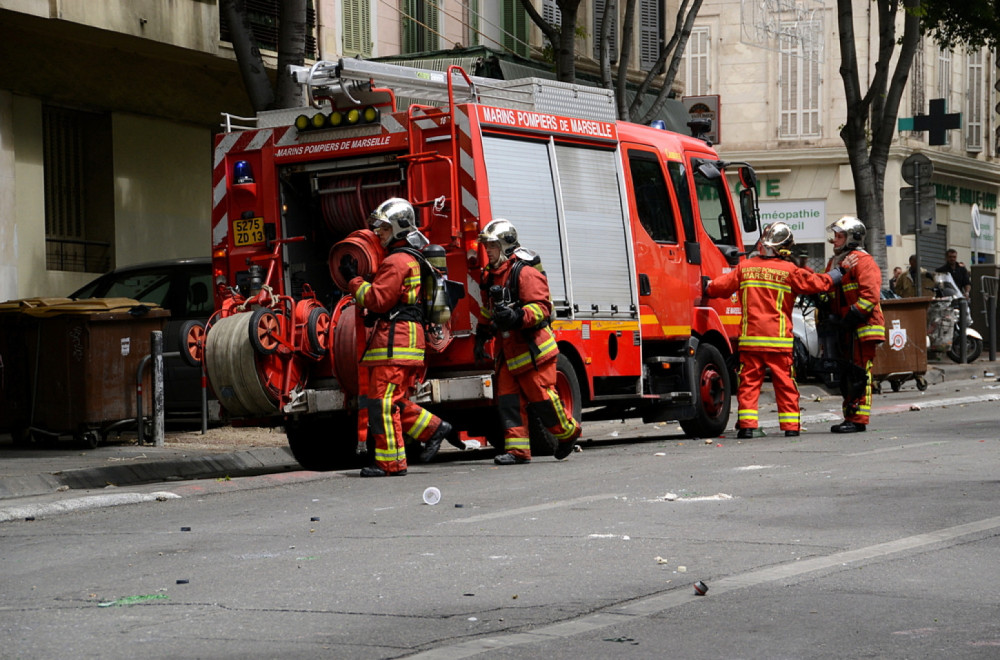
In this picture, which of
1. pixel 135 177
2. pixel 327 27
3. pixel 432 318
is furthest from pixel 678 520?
pixel 327 27

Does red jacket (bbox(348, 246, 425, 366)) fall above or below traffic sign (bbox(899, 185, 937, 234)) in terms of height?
below

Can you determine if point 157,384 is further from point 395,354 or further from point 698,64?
point 698,64

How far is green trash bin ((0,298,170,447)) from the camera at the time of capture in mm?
12750

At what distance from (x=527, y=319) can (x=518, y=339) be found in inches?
11.1

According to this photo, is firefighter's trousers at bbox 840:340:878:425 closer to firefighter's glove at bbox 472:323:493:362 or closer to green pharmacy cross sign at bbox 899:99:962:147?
firefighter's glove at bbox 472:323:493:362

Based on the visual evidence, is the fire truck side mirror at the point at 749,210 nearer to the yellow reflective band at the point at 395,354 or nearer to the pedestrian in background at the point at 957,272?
the yellow reflective band at the point at 395,354

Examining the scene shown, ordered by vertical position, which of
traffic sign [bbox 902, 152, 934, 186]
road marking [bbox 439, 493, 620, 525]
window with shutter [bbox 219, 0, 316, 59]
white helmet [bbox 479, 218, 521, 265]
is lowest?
road marking [bbox 439, 493, 620, 525]

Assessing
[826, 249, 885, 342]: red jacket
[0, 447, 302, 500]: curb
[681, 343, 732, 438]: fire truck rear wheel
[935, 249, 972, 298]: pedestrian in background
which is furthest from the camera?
[935, 249, 972, 298]: pedestrian in background

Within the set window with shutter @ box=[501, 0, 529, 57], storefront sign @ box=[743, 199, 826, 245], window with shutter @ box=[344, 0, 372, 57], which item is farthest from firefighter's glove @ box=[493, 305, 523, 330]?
storefront sign @ box=[743, 199, 826, 245]

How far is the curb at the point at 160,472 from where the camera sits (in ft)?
33.0

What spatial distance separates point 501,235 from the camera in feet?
34.1

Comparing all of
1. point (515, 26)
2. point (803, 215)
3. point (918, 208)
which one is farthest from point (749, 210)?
point (803, 215)

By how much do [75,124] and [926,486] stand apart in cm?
1206

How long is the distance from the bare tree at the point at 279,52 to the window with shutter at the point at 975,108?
32.2 m
